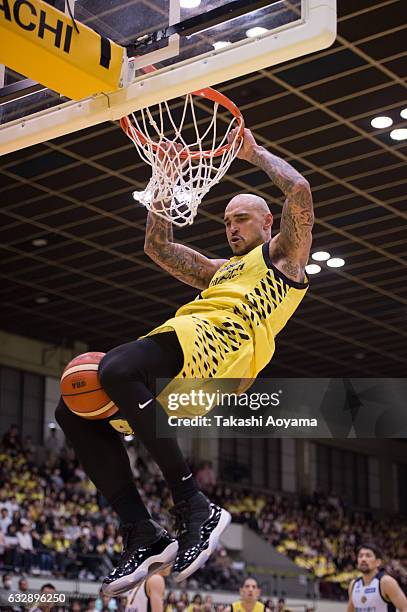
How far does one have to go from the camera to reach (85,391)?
15.5 ft

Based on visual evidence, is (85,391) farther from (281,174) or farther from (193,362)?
(281,174)

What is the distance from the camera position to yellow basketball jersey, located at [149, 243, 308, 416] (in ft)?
16.0

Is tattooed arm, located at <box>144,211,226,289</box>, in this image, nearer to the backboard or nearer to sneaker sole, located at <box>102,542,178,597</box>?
the backboard

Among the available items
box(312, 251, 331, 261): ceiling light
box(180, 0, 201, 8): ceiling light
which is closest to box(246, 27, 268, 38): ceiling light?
box(180, 0, 201, 8): ceiling light

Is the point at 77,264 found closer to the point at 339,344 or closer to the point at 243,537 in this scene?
the point at 339,344

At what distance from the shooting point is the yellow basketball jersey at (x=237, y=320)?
4879mm

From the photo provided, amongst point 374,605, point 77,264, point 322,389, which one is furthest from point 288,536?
point 374,605

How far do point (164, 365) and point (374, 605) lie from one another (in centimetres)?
561

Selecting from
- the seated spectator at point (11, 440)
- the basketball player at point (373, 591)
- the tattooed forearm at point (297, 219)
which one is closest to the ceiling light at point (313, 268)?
the seated spectator at point (11, 440)

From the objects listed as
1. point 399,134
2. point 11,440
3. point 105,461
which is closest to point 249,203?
point 105,461

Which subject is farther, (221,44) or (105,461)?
(221,44)

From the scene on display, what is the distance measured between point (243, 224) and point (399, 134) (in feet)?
29.2

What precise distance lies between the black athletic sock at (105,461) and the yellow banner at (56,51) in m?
1.96

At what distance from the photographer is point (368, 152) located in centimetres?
1438
